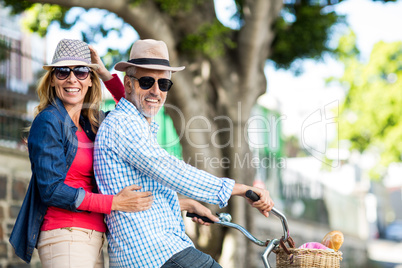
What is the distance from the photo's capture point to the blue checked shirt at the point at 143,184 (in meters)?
2.69

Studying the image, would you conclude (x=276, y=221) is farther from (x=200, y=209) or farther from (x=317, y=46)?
(x=200, y=209)

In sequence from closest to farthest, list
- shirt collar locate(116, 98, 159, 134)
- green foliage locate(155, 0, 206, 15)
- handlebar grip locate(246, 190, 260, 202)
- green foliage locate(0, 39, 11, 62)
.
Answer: handlebar grip locate(246, 190, 260, 202) < shirt collar locate(116, 98, 159, 134) < green foliage locate(155, 0, 206, 15) < green foliage locate(0, 39, 11, 62)

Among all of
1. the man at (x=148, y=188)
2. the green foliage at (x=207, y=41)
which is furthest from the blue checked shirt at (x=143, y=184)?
the green foliage at (x=207, y=41)

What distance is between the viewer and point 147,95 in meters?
3.04

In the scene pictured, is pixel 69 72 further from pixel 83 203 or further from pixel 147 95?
pixel 83 203

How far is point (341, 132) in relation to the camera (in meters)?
24.0

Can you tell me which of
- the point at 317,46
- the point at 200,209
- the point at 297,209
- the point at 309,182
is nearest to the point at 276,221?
the point at 297,209

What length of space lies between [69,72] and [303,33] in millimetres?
6416

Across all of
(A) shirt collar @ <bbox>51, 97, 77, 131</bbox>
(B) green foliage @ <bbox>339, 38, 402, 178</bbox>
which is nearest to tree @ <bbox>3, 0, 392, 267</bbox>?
(A) shirt collar @ <bbox>51, 97, 77, 131</bbox>

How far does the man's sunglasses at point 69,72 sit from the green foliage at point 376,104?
21226mm

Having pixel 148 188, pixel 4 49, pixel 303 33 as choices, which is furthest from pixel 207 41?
pixel 148 188

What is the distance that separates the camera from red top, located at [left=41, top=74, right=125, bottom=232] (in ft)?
8.91

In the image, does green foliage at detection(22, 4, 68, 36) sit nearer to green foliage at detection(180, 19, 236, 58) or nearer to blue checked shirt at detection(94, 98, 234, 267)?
green foliage at detection(180, 19, 236, 58)

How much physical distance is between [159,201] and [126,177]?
214 mm
